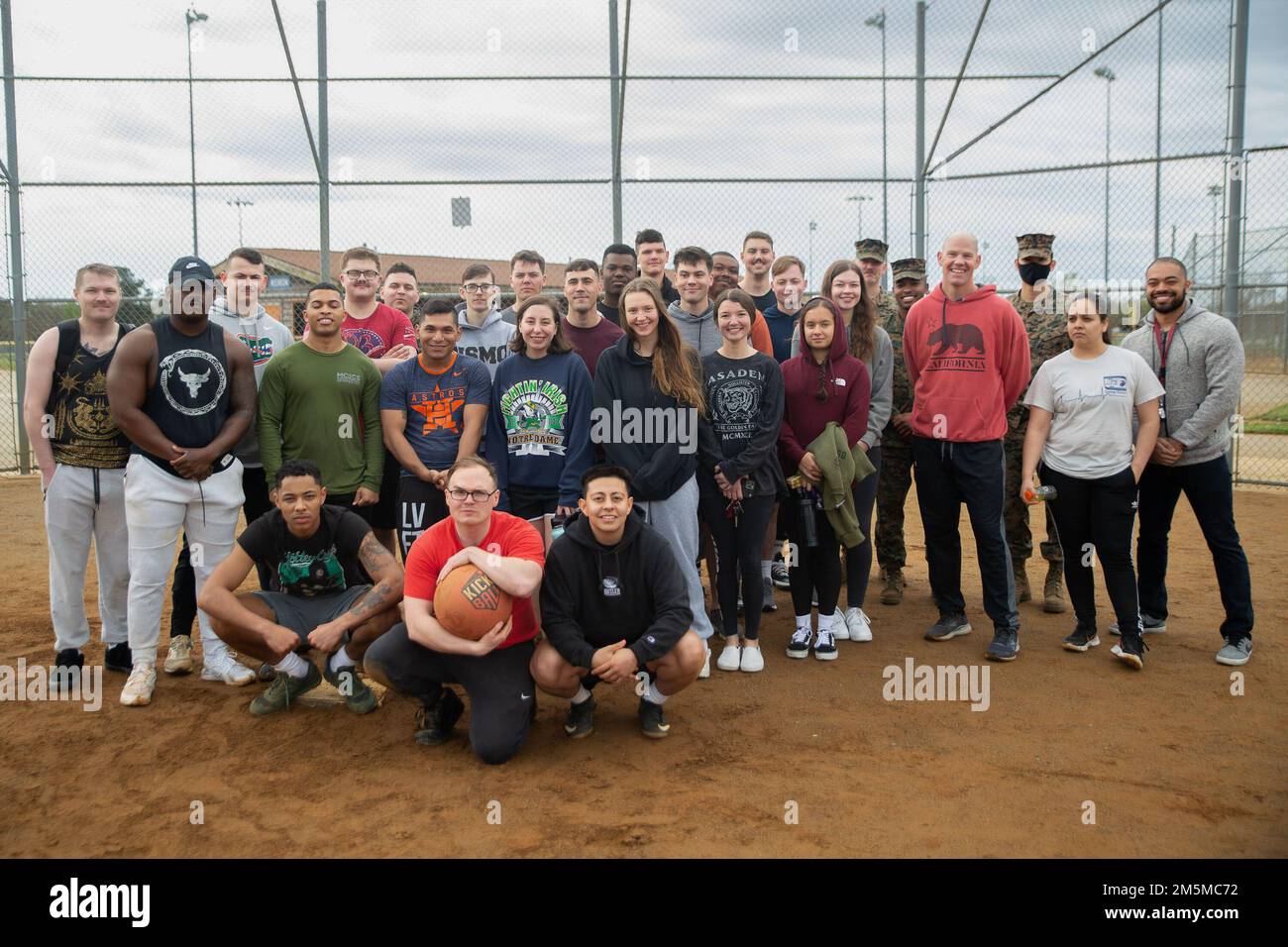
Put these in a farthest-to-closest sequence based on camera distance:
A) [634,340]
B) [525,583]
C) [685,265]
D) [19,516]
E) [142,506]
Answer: [19,516], [685,265], [634,340], [142,506], [525,583]

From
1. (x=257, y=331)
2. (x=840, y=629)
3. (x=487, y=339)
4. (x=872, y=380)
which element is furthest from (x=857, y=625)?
(x=257, y=331)

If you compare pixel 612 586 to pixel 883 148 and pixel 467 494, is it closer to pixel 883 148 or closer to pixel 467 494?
pixel 467 494

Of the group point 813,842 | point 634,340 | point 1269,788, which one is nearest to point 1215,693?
point 1269,788

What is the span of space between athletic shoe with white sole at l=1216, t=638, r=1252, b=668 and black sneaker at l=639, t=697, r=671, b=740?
10.1 feet

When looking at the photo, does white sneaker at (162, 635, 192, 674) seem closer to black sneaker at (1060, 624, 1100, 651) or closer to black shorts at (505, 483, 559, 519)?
black shorts at (505, 483, 559, 519)

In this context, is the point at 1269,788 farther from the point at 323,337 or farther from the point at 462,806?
the point at 323,337

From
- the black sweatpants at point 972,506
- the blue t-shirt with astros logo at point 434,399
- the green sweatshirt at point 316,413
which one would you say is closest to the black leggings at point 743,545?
the black sweatpants at point 972,506

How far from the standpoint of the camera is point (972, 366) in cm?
543

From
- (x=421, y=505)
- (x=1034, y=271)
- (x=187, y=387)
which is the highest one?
(x=1034, y=271)

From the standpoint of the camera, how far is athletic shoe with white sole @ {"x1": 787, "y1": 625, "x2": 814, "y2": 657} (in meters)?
5.44

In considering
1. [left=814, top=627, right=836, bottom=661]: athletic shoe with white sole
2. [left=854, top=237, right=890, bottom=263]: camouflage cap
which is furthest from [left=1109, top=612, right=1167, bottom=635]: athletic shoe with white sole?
[left=854, top=237, right=890, bottom=263]: camouflage cap

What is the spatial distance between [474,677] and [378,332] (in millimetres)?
2683
